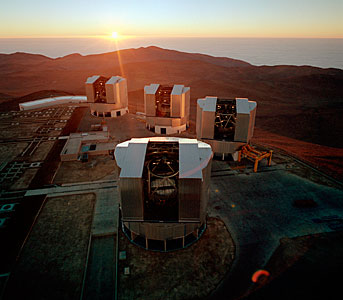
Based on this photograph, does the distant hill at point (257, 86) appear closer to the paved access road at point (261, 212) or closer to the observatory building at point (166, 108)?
the observatory building at point (166, 108)

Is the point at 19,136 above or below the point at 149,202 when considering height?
below

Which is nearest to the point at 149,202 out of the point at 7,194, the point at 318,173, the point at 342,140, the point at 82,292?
the point at 82,292

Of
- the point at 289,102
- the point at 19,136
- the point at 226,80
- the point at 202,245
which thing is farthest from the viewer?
the point at 226,80

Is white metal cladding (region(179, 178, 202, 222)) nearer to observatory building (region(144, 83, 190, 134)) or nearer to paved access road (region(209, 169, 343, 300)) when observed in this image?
paved access road (region(209, 169, 343, 300))

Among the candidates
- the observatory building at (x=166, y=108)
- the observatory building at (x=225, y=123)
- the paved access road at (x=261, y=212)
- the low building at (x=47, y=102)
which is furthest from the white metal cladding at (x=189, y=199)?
the low building at (x=47, y=102)

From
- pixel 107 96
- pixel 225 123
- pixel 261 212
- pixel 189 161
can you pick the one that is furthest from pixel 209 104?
pixel 107 96

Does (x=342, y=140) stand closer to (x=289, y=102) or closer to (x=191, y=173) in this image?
(x=289, y=102)

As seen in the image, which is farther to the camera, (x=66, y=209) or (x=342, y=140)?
(x=342, y=140)
